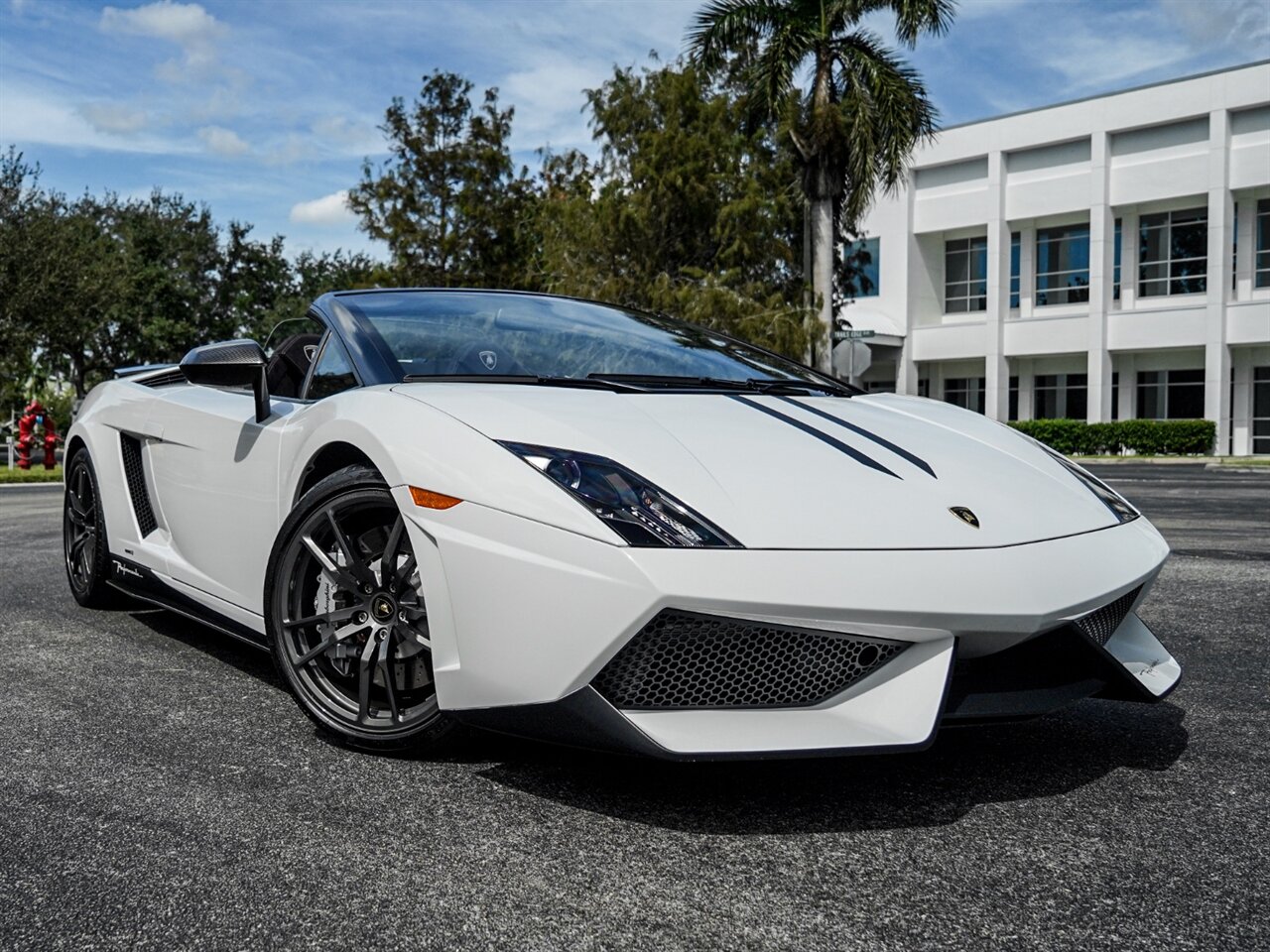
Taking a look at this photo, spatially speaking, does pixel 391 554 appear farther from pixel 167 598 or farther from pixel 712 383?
pixel 167 598

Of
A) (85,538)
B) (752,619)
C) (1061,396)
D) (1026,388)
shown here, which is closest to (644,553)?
(752,619)

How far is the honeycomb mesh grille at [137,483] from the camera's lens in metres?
4.26

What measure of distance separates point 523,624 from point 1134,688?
1358 millimetres

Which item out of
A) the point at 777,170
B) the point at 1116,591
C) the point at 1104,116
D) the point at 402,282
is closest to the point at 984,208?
the point at 1104,116

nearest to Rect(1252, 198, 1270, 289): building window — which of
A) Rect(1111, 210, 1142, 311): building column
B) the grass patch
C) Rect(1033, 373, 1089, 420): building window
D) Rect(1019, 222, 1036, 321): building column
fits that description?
Rect(1111, 210, 1142, 311): building column

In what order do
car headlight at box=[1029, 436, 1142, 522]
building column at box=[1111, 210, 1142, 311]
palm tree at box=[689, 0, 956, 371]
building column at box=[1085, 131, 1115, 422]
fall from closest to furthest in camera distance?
car headlight at box=[1029, 436, 1142, 522] < palm tree at box=[689, 0, 956, 371] < building column at box=[1085, 131, 1115, 422] < building column at box=[1111, 210, 1142, 311]

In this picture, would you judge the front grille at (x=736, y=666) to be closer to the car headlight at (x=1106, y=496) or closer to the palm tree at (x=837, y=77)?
the car headlight at (x=1106, y=496)

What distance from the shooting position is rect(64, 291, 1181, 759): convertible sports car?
235 centimetres

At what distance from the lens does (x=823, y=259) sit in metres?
24.2

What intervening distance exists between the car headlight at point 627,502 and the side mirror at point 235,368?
1255mm

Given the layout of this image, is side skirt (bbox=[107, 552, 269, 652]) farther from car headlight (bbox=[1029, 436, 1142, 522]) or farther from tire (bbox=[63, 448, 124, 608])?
car headlight (bbox=[1029, 436, 1142, 522])

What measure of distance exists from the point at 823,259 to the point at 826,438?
22057 millimetres

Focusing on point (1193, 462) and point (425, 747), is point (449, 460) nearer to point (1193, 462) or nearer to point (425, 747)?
point (425, 747)

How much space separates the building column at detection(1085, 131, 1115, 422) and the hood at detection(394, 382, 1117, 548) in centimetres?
3424
